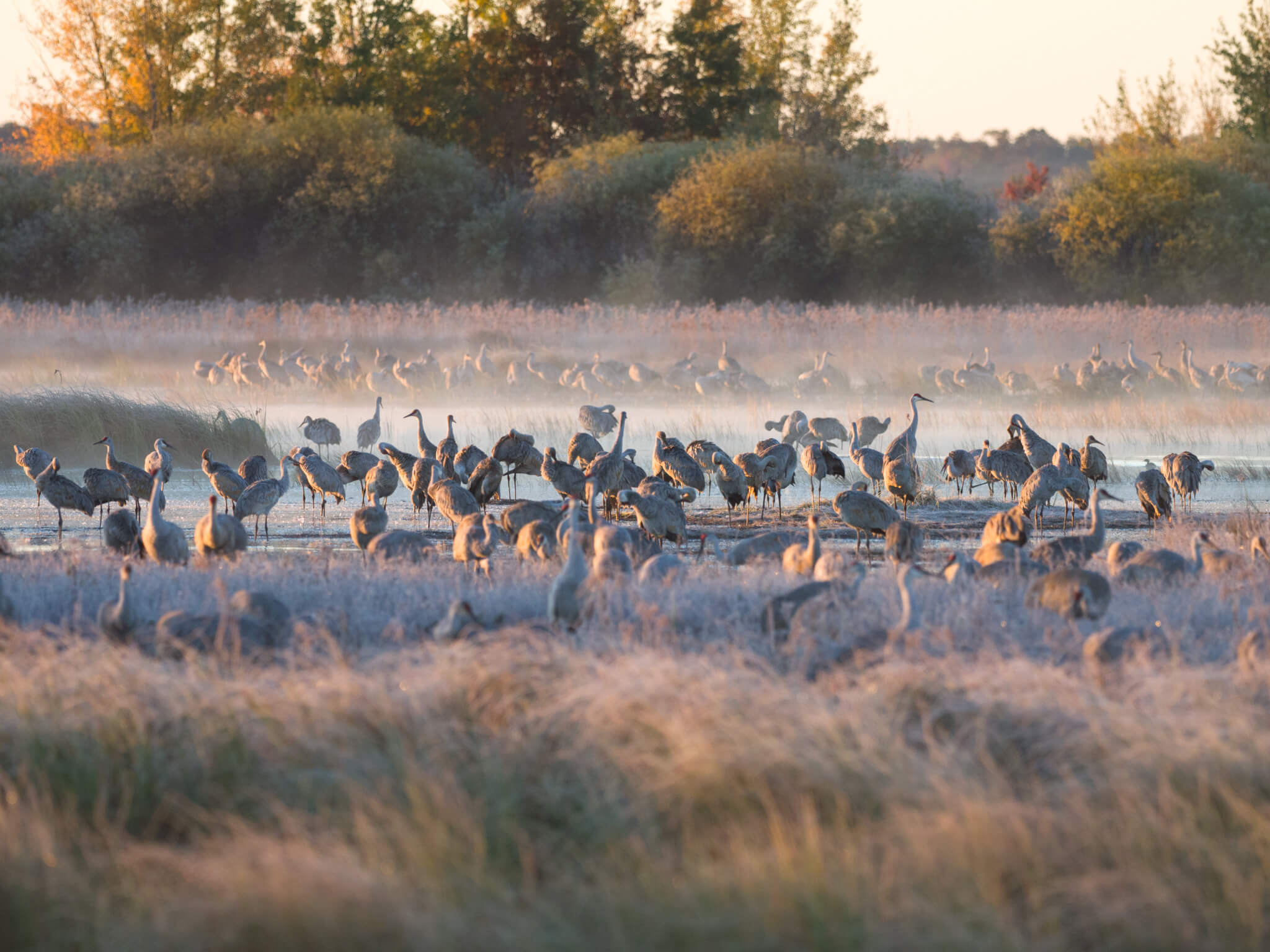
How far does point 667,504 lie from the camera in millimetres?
10906

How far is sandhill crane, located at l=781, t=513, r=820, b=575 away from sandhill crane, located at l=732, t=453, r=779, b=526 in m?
3.39

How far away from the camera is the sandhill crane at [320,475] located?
1291 cm

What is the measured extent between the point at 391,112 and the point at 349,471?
34.3 meters

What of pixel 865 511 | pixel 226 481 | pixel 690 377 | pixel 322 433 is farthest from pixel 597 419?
pixel 865 511

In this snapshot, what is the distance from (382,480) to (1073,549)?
6088 mm

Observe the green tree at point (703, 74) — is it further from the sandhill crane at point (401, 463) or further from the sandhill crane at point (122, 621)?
the sandhill crane at point (122, 621)

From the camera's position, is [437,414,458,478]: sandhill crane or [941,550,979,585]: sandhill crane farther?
[437,414,458,478]: sandhill crane

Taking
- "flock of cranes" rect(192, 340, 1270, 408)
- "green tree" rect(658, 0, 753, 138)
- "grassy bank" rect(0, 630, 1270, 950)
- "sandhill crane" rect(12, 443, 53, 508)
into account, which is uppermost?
"green tree" rect(658, 0, 753, 138)

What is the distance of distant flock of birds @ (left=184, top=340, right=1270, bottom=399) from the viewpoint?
2323cm

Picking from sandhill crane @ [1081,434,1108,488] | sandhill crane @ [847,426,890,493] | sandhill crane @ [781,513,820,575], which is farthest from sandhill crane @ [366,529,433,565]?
sandhill crane @ [1081,434,1108,488]

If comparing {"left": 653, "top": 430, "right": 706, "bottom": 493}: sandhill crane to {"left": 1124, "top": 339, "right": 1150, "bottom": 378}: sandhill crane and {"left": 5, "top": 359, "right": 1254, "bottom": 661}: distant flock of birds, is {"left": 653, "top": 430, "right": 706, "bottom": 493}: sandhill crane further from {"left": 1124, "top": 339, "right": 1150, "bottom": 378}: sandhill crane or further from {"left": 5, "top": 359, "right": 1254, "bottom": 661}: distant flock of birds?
{"left": 1124, "top": 339, "right": 1150, "bottom": 378}: sandhill crane

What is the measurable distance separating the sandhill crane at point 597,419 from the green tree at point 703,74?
30653 mm

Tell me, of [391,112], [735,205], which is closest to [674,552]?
[735,205]

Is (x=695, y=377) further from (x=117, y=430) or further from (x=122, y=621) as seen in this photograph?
(x=122, y=621)
